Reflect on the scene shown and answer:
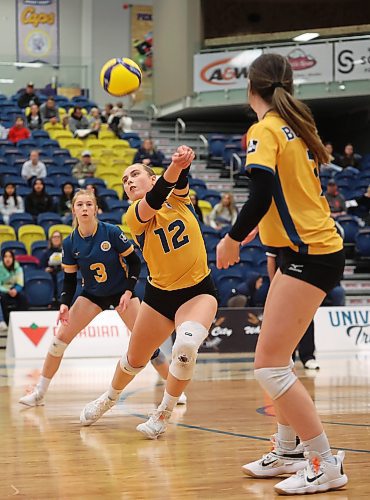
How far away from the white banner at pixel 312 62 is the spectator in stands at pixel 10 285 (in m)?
10.8

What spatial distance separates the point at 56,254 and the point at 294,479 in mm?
10035

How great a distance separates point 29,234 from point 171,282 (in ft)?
32.4

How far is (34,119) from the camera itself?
68.3 feet

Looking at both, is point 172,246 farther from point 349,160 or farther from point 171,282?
point 349,160

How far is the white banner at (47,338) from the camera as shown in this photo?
12.3 metres

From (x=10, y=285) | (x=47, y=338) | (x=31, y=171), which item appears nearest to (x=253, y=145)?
(x=47, y=338)

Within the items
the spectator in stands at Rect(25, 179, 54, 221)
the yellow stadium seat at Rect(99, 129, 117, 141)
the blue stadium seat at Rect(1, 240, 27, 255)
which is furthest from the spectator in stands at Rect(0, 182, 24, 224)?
the yellow stadium seat at Rect(99, 129, 117, 141)

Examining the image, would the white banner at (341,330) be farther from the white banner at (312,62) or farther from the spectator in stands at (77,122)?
the white banner at (312,62)

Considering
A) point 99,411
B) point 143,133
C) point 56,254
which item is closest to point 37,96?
point 143,133

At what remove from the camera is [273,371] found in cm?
412

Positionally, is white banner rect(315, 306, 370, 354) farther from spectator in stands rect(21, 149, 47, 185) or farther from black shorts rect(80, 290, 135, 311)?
spectator in stands rect(21, 149, 47, 185)

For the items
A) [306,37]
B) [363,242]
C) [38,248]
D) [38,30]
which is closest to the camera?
[38,248]

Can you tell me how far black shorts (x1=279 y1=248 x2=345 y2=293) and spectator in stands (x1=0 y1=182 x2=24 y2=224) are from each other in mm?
12214

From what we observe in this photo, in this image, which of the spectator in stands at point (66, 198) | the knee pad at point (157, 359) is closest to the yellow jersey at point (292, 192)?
the knee pad at point (157, 359)
